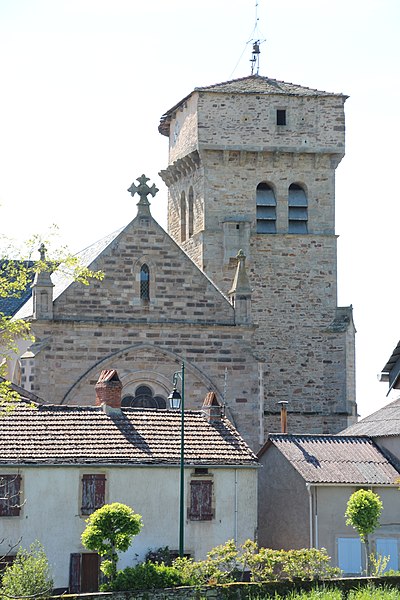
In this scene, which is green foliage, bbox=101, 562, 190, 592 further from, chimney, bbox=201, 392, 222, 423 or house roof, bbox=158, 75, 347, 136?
house roof, bbox=158, 75, 347, 136

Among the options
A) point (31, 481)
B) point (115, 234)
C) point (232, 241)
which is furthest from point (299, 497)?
point (232, 241)

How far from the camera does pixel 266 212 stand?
186ft

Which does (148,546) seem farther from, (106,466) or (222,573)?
(222,573)

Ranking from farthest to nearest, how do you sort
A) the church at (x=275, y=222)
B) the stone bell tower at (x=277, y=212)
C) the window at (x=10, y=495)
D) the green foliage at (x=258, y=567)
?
the stone bell tower at (x=277, y=212) < the church at (x=275, y=222) < the window at (x=10, y=495) < the green foliage at (x=258, y=567)

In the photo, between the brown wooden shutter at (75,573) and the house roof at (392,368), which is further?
the house roof at (392,368)

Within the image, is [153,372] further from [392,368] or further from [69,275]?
[392,368]

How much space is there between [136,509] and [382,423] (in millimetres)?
9668

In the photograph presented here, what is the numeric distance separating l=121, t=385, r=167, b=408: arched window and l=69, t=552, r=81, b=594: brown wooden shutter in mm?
11416

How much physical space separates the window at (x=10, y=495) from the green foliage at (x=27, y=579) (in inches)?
110

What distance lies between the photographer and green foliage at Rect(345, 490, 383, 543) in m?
34.8

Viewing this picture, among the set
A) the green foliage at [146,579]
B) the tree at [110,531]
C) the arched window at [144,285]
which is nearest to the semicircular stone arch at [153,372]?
the arched window at [144,285]

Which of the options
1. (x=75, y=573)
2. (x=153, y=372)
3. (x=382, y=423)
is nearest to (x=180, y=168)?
(x=153, y=372)

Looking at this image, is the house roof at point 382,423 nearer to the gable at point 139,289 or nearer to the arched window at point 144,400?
the gable at point 139,289

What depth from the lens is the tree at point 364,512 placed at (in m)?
34.8
